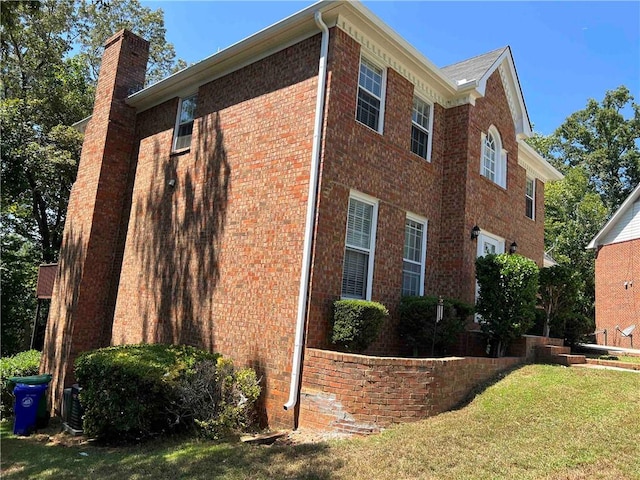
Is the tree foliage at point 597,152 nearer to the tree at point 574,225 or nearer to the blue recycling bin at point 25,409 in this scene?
the tree at point 574,225

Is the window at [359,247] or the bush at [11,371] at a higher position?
the window at [359,247]

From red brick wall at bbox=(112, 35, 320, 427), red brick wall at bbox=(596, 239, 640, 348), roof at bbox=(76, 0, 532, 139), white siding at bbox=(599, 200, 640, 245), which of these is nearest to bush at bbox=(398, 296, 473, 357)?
red brick wall at bbox=(112, 35, 320, 427)

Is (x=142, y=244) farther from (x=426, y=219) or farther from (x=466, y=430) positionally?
(x=466, y=430)

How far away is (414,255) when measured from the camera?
10836 mm

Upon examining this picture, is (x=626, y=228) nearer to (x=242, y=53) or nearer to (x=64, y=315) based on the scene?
(x=242, y=53)

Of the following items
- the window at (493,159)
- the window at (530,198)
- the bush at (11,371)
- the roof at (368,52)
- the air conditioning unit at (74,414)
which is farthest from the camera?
the window at (530,198)

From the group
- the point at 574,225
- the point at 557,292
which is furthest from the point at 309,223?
the point at 574,225

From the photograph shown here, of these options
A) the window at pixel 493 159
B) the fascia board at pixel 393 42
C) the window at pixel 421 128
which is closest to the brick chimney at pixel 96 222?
the fascia board at pixel 393 42

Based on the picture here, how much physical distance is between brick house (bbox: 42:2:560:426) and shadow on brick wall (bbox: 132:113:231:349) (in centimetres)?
4

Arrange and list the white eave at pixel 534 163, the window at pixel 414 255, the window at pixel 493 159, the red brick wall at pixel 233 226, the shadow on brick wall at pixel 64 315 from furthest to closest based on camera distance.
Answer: the white eave at pixel 534 163, the window at pixel 493 159, the shadow on brick wall at pixel 64 315, the window at pixel 414 255, the red brick wall at pixel 233 226

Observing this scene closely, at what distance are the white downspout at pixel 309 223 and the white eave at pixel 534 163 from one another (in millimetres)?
8253

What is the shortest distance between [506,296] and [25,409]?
31.5ft

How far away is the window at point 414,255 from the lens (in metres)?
10.6

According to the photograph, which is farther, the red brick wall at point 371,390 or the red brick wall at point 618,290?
the red brick wall at point 618,290
